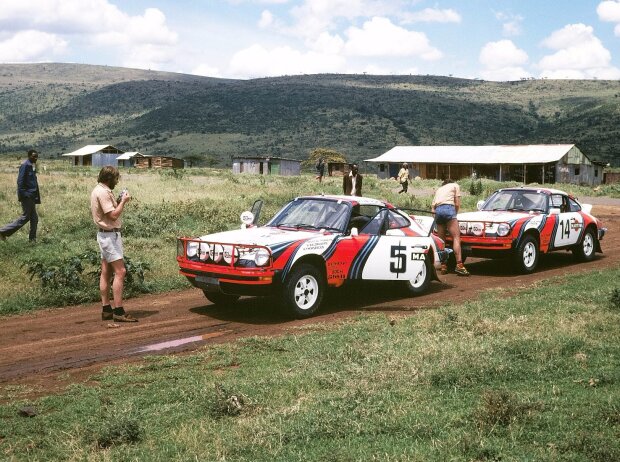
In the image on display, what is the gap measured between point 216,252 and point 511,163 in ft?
175

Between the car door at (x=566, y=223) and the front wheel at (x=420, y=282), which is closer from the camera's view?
the front wheel at (x=420, y=282)

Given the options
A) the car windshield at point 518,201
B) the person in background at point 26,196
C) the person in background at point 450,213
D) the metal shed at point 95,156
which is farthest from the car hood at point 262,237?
the metal shed at point 95,156

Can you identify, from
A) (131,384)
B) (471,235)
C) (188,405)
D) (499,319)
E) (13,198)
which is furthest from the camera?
(13,198)

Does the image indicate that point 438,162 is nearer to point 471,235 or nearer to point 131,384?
point 471,235

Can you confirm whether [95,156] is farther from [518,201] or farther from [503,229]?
[503,229]

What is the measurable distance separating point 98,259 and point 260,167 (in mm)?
65556

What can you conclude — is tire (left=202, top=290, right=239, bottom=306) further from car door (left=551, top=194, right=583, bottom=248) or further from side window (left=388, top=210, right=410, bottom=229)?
car door (left=551, top=194, right=583, bottom=248)

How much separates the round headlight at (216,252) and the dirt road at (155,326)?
0.83 m

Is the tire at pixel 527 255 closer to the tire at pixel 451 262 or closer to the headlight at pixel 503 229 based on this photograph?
the headlight at pixel 503 229

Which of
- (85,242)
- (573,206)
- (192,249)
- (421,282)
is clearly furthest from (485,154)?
(192,249)

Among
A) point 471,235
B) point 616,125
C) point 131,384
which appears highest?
point 616,125

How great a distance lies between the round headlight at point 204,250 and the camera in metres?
9.39

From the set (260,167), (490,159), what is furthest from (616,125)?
(260,167)

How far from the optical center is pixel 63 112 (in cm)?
16725
